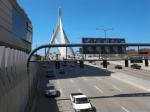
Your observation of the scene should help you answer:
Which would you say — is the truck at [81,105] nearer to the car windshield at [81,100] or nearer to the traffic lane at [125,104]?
the car windshield at [81,100]

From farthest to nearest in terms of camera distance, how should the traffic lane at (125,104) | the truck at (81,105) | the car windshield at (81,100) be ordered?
the car windshield at (81,100) < the traffic lane at (125,104) < the truck at (81,105)

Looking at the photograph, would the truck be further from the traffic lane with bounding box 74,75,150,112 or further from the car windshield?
the traffic lane with bounding box 74,75,150,112

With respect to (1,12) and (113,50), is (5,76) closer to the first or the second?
(113,50)

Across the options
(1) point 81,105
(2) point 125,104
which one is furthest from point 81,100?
(2) point 125,104

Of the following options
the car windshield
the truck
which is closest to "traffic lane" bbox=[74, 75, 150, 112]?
the truck

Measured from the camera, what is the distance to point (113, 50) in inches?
1527

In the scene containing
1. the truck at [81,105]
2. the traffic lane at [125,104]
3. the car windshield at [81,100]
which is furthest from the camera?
the car windshield at [81,100]

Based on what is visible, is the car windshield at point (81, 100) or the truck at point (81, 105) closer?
the truck at point (81, 105)

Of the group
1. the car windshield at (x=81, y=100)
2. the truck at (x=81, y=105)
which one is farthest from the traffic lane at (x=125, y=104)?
the car windshield at (x=81, y=100)

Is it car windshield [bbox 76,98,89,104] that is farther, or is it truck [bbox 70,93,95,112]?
car windshield [bbox 76,98,89,104]

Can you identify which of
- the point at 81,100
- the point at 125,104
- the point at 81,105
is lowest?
the point at 125,104

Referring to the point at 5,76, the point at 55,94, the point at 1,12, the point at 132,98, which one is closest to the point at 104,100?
the point at 132,98

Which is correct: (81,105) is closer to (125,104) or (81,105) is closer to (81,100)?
(81,100)

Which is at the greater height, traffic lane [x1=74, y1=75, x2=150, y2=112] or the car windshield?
the car windshield
